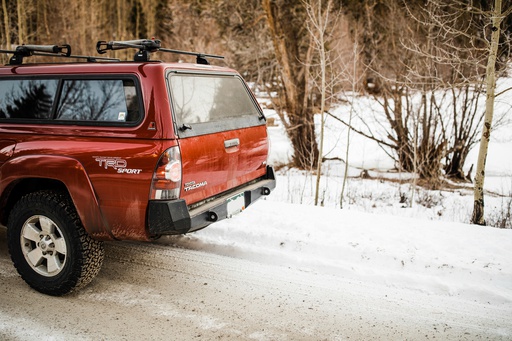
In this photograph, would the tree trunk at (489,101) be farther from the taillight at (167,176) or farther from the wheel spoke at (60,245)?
the wheel spoke at (60,245)

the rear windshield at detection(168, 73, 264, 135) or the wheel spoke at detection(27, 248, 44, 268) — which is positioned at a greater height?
the rear windshield at detection(168, 73, 264, 135)

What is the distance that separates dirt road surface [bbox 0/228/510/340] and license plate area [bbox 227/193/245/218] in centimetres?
71

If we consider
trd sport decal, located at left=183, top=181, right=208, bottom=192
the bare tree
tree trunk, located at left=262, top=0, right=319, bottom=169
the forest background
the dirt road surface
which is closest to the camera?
the dirt road surface

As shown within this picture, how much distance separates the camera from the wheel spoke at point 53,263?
3785mm

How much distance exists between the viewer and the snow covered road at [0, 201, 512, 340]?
333 cm

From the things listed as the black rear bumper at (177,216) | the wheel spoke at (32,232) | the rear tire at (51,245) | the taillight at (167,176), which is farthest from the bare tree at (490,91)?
the wheel spoke at (32,232)

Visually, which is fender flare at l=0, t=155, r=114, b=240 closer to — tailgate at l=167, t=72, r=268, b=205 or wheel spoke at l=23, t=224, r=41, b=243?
wheel spoke at l=23, t=224, r=41, b=243

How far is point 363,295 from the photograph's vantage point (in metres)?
3.89

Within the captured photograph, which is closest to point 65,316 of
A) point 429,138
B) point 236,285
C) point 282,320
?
point 236,285

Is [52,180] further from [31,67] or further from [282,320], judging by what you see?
[282,320]

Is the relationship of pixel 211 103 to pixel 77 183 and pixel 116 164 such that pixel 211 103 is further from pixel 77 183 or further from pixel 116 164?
pixel 77 183

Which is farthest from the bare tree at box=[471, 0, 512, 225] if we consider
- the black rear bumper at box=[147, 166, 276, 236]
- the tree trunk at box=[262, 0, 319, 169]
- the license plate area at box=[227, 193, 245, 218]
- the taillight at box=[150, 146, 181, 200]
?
the tree trunk at box=[262, 0, 319, 169]

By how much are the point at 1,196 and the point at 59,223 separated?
752 mm

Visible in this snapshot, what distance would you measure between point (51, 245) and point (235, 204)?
1728mm
